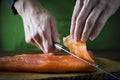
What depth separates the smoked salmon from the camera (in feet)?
6.19

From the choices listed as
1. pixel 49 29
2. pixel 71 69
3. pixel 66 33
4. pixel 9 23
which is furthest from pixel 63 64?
pixel 9 23

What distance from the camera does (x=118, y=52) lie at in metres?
2.33

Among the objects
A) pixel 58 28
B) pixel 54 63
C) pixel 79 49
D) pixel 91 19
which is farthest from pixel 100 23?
pixel 58 28

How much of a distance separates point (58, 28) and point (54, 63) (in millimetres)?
594

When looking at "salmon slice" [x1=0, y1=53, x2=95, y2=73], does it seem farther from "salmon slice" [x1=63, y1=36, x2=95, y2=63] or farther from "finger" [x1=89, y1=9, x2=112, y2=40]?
"finger" [x1=89, y1=9, x2=112, y2=40]

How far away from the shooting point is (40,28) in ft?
6.04

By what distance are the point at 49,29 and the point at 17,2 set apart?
0.33 metres

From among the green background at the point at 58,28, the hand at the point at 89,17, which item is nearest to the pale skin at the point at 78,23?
the hand at the point at 89,17

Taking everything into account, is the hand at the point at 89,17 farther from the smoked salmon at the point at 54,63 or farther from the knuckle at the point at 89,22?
the smoked salmon at the point at 54,63

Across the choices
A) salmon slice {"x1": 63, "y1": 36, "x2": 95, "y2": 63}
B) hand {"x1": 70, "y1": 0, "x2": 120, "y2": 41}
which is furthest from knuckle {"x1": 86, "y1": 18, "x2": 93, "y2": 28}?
salmon slice {"x1": 63, "y1": 36, "x2": 95, "y2": 63}

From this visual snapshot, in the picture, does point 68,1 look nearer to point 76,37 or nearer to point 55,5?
point 55,5

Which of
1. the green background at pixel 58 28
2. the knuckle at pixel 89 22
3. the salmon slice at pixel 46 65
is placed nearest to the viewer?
the knuckle at pixel 89 22

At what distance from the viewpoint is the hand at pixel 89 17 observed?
5.85 ft

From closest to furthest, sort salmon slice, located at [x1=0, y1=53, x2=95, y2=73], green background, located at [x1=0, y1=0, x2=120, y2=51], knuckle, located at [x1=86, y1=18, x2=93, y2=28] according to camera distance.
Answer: knuckle, located at [x1=86, y1=18, x2=93, y2=28]
salmon slice, located at [x1=0, y1=53, x2=95, y2=73]
green background, located at [x1=0, y1=0, x2=120, y2=51]
